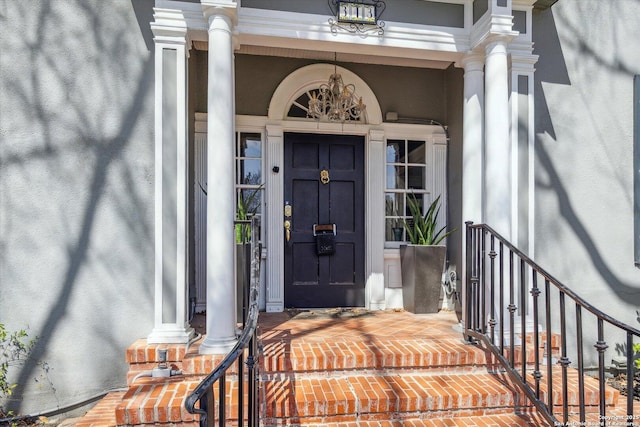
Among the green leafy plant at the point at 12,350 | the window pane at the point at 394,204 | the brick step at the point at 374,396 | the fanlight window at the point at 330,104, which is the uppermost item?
the fanlight window at the point at 330,104

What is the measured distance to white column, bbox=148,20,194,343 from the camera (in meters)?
2.93

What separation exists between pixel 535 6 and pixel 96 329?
4502 millimetres

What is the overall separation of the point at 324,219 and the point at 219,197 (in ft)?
5.98

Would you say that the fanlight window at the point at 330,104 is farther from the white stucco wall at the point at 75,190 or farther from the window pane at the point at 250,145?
the white stucco wall at the point at 75,190

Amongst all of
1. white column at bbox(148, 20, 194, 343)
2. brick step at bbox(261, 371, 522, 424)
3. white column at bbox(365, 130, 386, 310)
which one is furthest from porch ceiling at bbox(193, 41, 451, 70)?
brick step at bbox(261, 371, 522, 424)

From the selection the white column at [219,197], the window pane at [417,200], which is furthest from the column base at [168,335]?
the window pane at [417,200]

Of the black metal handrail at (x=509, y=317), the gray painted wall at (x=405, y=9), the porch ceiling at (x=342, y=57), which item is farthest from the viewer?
the porch ceiling at (x=342, y=57)

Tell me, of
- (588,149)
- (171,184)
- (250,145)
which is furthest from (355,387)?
(588,149)

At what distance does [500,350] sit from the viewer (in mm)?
2678

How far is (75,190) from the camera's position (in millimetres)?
2979

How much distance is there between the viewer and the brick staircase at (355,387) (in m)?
2.34

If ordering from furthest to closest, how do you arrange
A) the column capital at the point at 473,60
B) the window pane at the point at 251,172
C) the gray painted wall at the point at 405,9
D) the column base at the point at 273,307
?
1. the window pane at the point at 251,172
2. the column base at the point at 273,307
3. the column capital at the point at 473,60
4. the gray painted wall at the point at 405,9

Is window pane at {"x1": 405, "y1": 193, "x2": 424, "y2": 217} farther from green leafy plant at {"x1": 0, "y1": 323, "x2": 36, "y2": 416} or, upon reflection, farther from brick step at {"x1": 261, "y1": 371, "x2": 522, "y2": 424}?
green leafy plant at {"x1": 0, "y1": 323, "x2": 36, "y2": 416}

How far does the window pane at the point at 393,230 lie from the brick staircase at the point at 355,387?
5.19 ft
